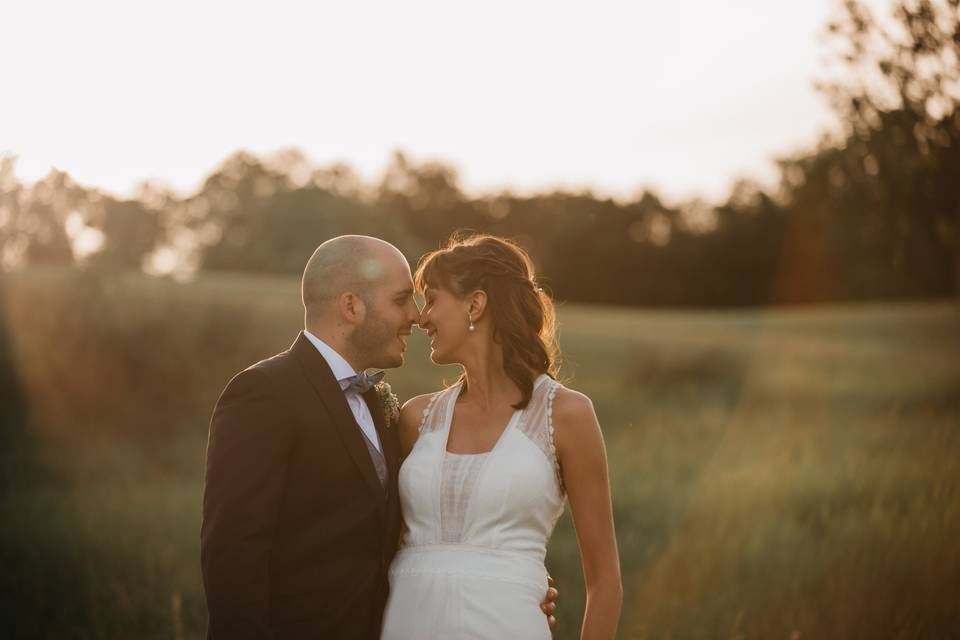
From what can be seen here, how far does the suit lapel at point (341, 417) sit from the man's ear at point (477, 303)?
2.45ft

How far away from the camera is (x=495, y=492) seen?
3.83 m

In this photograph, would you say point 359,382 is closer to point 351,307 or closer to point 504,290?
point 351,307

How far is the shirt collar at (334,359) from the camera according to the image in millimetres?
3766

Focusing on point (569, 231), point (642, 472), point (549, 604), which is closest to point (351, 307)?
point (549, 604)

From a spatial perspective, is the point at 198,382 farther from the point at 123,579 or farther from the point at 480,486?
the point at 480,486

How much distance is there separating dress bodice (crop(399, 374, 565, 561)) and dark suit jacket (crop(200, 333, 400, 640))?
232 millimetres

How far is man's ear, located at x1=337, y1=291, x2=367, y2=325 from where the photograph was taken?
150 inches

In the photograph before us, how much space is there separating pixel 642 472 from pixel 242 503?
26.9 ft

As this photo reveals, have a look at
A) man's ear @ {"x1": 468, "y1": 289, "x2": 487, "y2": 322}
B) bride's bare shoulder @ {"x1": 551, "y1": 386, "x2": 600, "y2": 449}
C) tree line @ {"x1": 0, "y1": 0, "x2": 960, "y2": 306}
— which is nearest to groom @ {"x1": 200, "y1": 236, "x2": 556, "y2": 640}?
man's ear @ {"x1": 468, "y1": 289, "x2": 487, "y2": 322}

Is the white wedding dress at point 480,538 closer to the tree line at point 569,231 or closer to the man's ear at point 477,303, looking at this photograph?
the man's ear at point 477,303

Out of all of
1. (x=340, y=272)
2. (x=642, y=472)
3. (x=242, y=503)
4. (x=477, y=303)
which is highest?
(x=340, y=272)

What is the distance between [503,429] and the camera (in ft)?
13.2

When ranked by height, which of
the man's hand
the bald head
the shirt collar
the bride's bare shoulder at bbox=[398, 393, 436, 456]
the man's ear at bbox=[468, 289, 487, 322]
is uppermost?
the bald head

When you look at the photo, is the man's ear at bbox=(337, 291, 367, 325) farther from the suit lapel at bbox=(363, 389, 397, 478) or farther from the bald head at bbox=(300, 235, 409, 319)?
the suit lapel at bbox=(363, 389, 397, 478)
